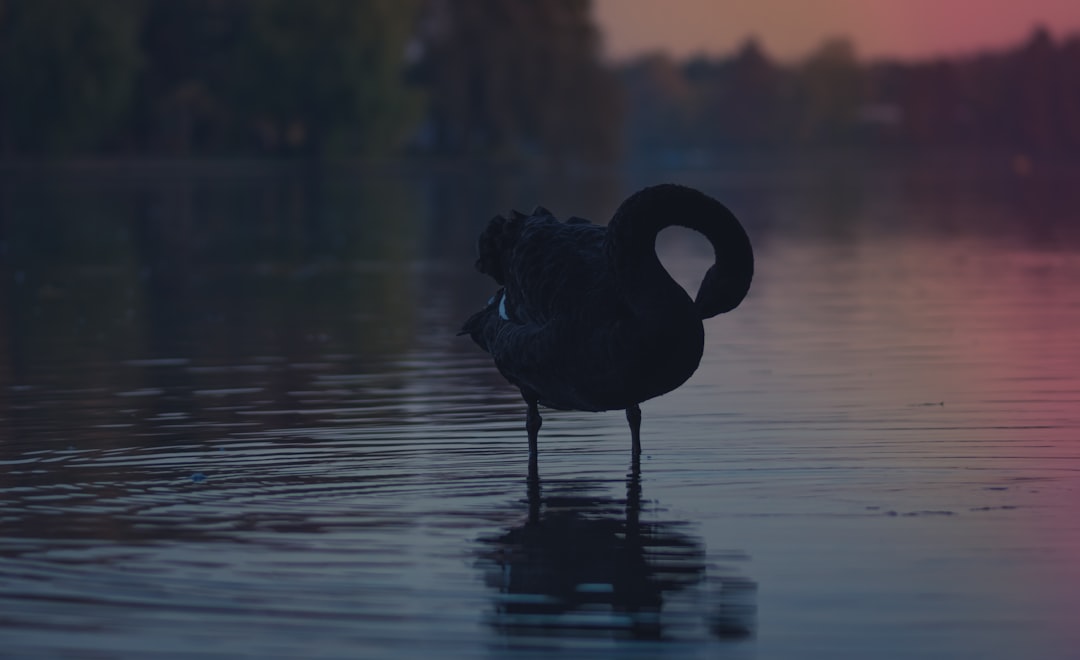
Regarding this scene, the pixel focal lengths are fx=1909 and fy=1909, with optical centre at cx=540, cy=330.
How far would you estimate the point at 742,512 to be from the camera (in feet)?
24.1

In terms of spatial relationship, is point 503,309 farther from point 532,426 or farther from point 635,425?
point 635,425

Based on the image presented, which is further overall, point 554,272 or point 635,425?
point 635,425

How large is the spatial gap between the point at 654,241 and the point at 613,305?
0.39 metres

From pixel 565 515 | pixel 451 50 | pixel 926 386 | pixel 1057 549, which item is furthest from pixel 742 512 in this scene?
pixel 451 50

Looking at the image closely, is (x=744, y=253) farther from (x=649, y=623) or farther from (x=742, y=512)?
(x=649, y=623)

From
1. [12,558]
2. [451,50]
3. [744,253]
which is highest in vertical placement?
[451,50]

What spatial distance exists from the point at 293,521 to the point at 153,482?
1147 millimetres

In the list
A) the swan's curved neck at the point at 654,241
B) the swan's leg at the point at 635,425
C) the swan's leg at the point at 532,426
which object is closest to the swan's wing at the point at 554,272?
the swan's curved neck at the point at 654,241

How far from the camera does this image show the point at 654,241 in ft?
25.3

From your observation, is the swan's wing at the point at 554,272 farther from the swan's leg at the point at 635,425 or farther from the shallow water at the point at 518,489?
the shallow water at the point at 518,489

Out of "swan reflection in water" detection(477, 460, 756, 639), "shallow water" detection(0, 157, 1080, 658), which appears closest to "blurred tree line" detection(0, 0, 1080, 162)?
"shallow water" detection(0, 157, 1080, 658)

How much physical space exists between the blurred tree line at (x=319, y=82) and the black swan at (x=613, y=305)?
196 ft

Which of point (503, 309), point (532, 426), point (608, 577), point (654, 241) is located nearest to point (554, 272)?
point (654, 241)

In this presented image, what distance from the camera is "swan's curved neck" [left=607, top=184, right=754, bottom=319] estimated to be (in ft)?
24.2
